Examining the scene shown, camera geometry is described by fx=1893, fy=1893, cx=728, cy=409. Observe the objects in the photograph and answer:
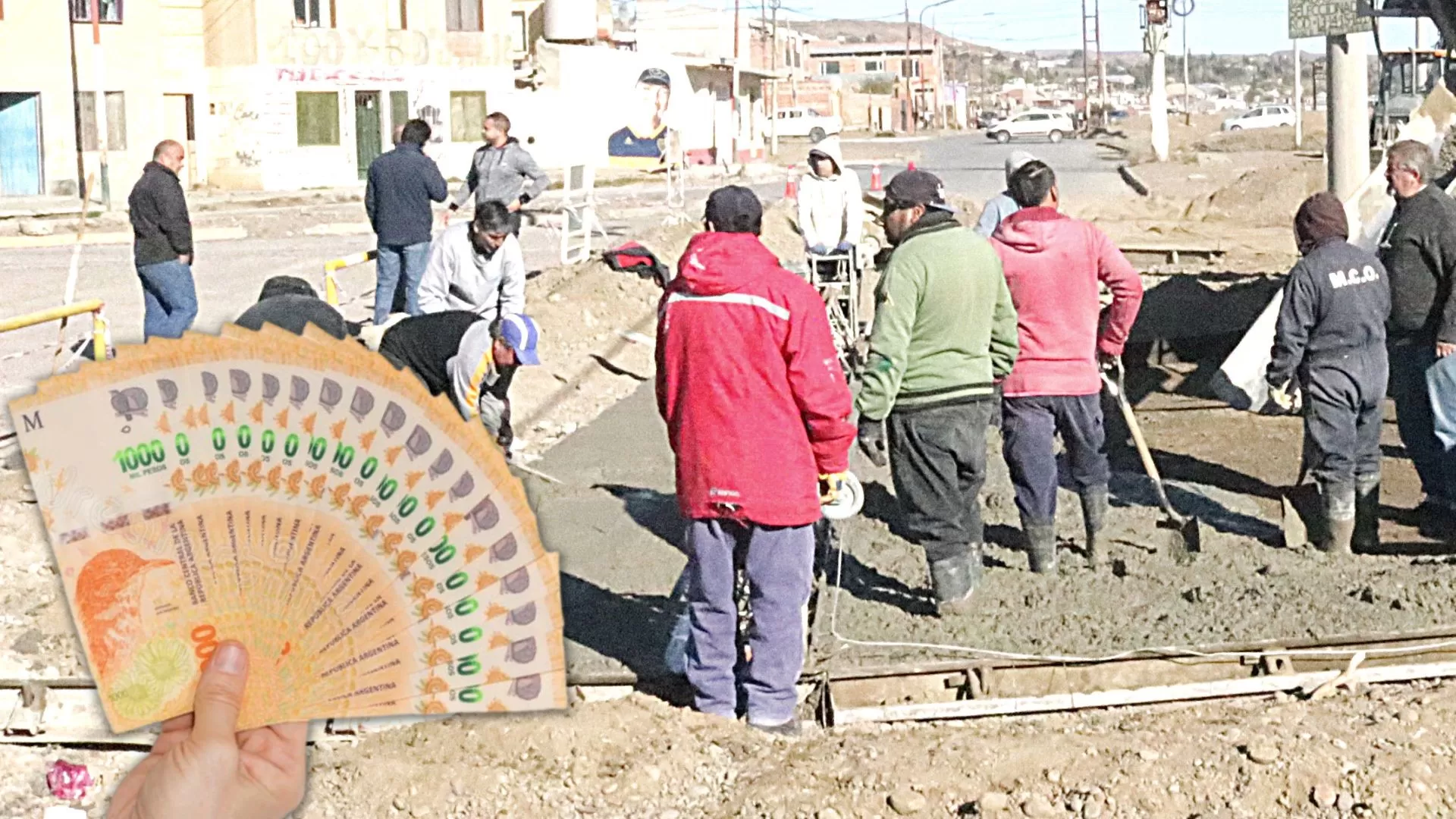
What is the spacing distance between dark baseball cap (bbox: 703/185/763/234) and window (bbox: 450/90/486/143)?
4740cm

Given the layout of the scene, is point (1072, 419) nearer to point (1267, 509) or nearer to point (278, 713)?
point (1267, 509)

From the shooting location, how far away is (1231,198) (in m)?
33.8

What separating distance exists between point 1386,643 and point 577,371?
8314 mm

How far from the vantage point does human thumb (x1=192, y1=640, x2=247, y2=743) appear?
2.00 metres

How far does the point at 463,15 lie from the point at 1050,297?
47416 millimetres

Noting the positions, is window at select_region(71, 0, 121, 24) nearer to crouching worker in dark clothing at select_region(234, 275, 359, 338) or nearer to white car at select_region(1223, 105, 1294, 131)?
crouching worker in dark clothing at select_region(234, 275, 359, 338)

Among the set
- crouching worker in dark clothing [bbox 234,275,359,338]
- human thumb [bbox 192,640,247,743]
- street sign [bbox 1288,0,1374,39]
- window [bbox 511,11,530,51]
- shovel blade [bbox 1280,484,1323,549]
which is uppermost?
window [bbox 511,11,530,51]

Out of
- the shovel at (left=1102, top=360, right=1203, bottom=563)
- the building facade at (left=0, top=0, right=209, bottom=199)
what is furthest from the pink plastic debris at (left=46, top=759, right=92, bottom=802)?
the building facade at (left=0, top=0, right=209, bottom=199)

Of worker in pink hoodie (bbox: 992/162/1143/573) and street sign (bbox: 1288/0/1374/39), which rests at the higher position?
street sign (bbox: 1288/0/1374/39)

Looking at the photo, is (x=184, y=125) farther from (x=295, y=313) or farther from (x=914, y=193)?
(x=914, y=193)

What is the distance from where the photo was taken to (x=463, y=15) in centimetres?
5309

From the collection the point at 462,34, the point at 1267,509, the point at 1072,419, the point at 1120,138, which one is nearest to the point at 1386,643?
the point at 1072,419

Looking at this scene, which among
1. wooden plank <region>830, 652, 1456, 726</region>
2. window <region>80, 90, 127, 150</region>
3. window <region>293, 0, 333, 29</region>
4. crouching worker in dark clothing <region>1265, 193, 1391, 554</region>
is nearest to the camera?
wooden plank <region>830, 652, 1456, 726</region>

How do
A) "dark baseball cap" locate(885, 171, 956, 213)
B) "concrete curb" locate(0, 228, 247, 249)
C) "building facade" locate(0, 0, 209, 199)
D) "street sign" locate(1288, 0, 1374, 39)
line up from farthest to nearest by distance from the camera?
1. "building facade" locate(0, 0, 209, 199)
2. "concrete curb" locate(0, 228, 247, 249)
3. "street sign" locate(1288, 0, 1374, 39)
4. "dark baseball cap" locate(885, 171, 956, 213)
